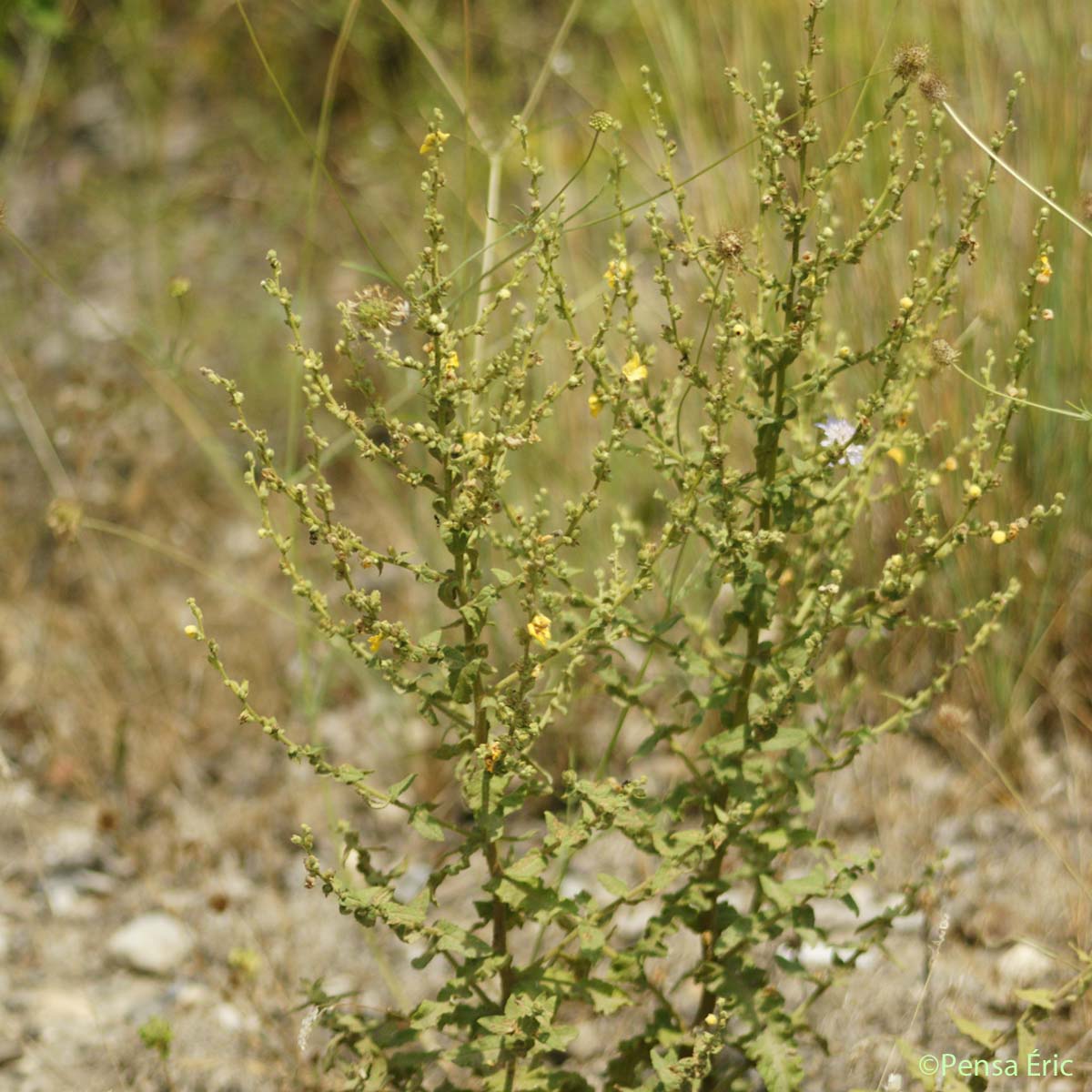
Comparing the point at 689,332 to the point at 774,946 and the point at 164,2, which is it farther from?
the point at 164,2

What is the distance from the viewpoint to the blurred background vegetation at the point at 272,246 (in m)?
2.45

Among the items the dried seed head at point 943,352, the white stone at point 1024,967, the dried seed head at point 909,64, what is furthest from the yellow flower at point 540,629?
the white stone at point 1024,967

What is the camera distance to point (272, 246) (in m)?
3.77

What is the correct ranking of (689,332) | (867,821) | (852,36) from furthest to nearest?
(689,332) → (852,36) → (867,821)

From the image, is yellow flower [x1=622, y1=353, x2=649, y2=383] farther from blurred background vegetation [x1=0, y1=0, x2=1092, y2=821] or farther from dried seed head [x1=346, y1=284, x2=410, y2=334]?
blurred background vegetation [x1=0, y1=0, x2=1092, y2=821]

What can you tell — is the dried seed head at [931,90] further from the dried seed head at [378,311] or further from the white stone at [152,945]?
the white stone at [152,945]

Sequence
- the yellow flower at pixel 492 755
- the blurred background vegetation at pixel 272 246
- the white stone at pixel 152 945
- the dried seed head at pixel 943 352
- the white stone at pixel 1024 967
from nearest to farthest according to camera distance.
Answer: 1. the yellow flower at pixel 492 755
2. the dried seed head at pixel 943 352
3. the white stone at pixel 1024 967
4. the white stone at pixel 152 945
5. the blurred background vegetation at pixel 272 246

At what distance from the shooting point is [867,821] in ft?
8.07

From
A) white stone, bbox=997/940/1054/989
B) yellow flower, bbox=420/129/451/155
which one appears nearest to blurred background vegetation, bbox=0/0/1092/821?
yellow flower, bbox=420/129/451/155

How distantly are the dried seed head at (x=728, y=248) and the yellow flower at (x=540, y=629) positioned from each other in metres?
0.47

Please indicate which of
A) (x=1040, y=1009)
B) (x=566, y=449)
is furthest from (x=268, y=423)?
(x=1040, y=1009)

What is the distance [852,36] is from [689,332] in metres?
0.68

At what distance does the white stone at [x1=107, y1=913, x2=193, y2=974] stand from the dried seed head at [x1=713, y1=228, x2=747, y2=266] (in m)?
1.56

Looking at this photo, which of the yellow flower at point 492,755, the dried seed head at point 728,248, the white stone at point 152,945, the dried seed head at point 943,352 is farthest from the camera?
the white stone at point 152,945
